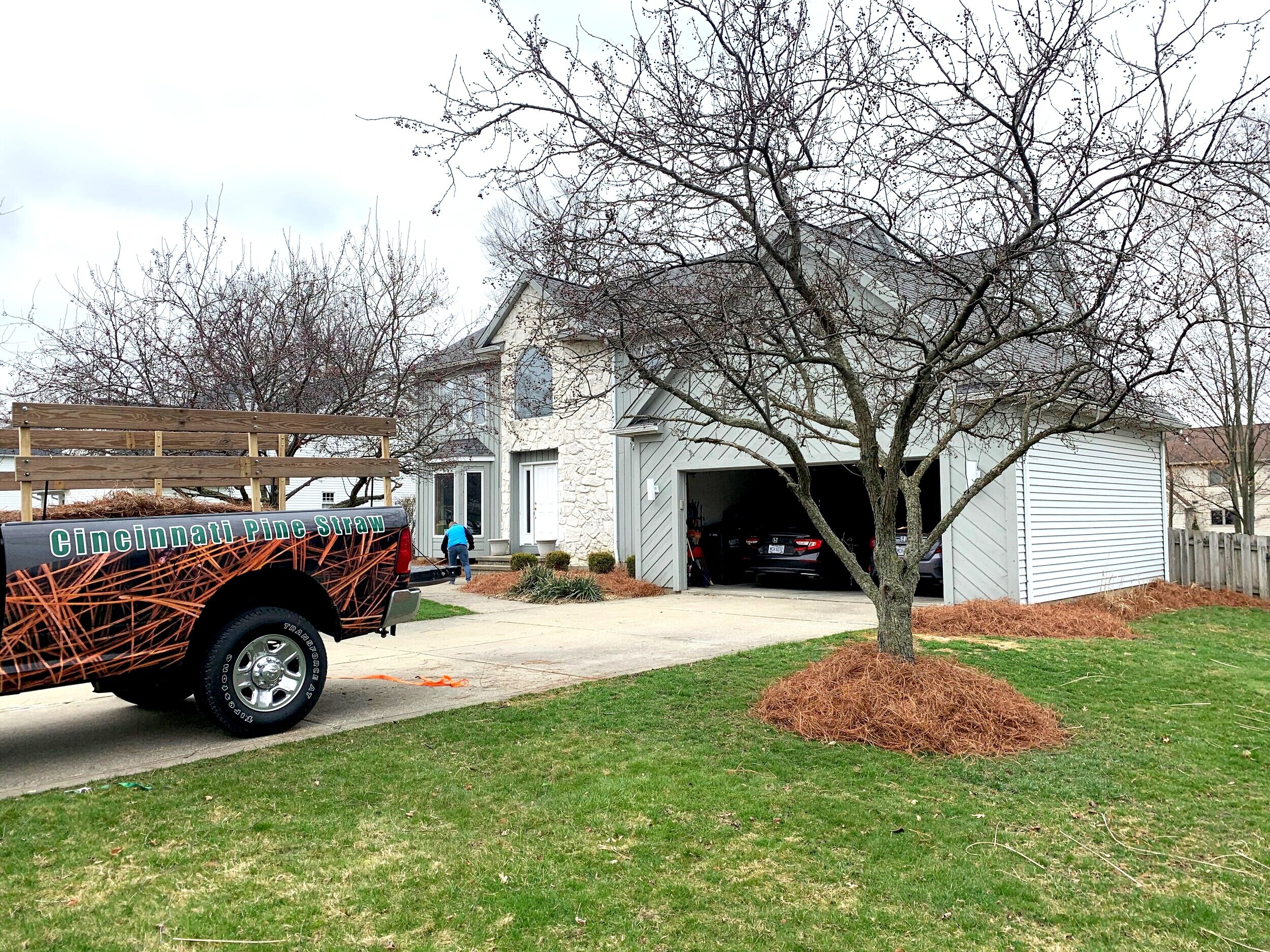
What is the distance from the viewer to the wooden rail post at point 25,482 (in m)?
5.40

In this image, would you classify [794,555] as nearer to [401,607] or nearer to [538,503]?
[538,503]

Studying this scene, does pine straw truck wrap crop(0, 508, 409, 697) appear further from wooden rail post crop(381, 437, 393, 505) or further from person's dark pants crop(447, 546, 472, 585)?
person's dark pants crop(447, 546, 472, 585)

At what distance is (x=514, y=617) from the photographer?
13547mm

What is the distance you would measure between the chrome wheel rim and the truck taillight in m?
0.93

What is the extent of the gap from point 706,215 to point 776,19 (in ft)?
4.67

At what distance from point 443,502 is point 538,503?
13.5 ft

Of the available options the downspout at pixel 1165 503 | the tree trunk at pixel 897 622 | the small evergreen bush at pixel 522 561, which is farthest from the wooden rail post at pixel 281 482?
the downspout at pixel 1165 503

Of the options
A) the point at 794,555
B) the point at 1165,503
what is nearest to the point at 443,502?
the point at 794,555

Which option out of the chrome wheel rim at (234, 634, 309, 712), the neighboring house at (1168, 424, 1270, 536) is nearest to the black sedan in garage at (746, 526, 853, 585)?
the neighboring house at (1168, 424, 1270, 536)

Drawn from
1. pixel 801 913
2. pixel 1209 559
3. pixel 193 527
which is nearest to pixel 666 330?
pixel 193 527

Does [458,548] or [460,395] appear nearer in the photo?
[460,395]

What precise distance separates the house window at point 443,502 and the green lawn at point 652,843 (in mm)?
17512

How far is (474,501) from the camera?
2284 centimetres

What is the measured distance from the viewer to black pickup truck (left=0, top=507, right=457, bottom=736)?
5195 mm
